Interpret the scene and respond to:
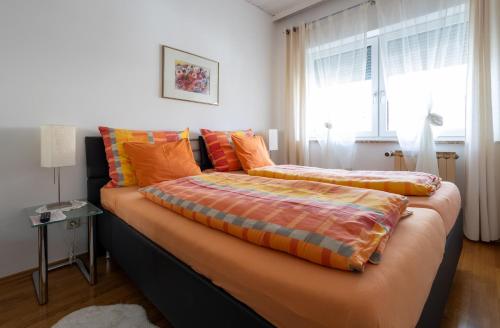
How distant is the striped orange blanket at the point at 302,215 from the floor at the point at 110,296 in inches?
24.9

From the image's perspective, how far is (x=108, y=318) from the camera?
1.26m

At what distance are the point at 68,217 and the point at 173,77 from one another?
5.21 feet

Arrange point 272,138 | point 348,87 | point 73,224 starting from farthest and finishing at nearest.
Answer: point 272,138
point 348,87
point 73,224

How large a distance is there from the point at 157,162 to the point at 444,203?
5.97 feet

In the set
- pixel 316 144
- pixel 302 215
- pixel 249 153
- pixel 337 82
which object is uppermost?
pixel 337 82

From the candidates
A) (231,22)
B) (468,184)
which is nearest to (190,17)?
(231,22)

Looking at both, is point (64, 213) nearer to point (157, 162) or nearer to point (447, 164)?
point (157, 162)

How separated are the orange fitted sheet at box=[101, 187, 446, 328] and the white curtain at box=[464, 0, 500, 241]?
1658 mm

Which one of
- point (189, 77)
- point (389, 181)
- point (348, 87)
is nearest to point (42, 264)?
point (189, 77)

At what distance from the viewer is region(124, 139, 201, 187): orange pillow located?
1814mm

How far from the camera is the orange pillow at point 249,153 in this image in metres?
2.54

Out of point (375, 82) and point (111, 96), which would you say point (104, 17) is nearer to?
point (111, 96)

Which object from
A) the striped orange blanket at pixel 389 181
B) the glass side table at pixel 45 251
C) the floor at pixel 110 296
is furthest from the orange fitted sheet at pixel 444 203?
the glass side table at pixel 45 251

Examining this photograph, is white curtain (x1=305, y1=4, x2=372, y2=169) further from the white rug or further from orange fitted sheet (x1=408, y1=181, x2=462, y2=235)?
the white rug
